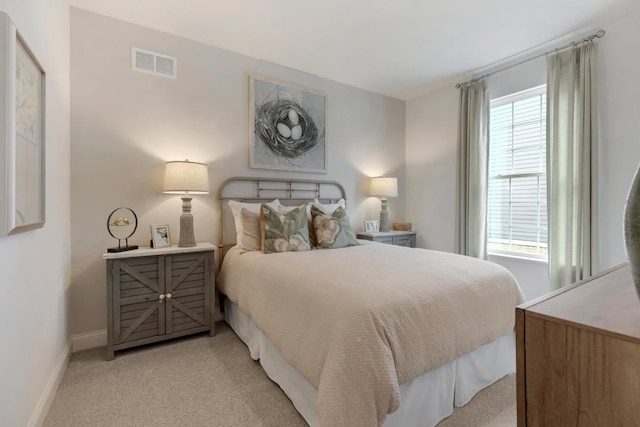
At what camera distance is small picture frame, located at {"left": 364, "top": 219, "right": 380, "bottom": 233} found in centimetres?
388

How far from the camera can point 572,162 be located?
264 cm

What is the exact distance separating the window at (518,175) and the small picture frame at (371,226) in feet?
4.49

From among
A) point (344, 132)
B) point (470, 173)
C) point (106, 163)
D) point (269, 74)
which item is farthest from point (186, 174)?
point (470, 173)

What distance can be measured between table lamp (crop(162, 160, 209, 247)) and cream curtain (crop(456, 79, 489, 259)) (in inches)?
116

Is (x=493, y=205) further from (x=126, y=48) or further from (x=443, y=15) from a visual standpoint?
(x=126, y=48)

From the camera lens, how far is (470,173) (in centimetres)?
342

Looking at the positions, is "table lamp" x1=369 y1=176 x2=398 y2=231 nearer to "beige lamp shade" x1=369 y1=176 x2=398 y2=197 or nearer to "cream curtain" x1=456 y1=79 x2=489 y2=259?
"beige lamp shade" x1=369 y1=176 x2=398 y2=197

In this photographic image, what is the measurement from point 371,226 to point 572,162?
2.16 meters

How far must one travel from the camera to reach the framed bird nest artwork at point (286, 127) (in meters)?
3.15

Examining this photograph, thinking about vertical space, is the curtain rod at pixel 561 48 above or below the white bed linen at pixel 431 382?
above

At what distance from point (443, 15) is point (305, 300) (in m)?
2.59

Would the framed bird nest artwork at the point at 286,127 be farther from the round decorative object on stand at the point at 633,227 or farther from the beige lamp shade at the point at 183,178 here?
the round decorative object on stand at the point at 633,227

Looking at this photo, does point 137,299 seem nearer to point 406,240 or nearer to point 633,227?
point 633,227

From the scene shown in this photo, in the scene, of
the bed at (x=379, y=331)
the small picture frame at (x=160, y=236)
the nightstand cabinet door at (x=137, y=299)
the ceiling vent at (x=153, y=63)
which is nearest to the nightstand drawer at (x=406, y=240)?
the bed at (x=379, y=331)
